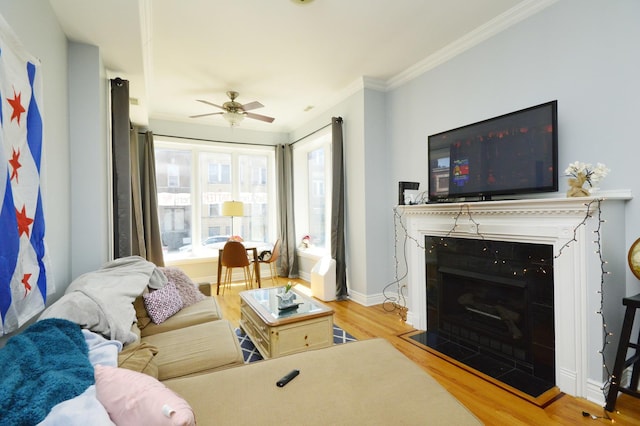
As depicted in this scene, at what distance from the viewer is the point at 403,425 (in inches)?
42.2

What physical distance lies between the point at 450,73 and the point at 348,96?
141 centimetres

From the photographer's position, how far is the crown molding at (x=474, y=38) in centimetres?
249

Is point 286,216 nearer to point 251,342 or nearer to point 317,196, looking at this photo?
point 317,196

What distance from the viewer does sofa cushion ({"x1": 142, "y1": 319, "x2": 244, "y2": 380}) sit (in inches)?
67.4

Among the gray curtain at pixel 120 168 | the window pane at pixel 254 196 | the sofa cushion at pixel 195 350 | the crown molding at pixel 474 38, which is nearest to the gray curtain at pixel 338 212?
the crown molding at pixel 474 38

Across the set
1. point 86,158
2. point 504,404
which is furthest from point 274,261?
point 504,404

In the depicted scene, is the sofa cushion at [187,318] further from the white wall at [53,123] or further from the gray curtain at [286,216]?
the gray curtain at [286,216]

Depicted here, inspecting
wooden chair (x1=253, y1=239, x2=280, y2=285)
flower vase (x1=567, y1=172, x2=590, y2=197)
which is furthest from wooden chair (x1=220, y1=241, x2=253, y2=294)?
flower vase (x1=567, y1=172, x2=590, y2=197)

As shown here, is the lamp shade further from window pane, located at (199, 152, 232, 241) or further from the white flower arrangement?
the white flower arrangement

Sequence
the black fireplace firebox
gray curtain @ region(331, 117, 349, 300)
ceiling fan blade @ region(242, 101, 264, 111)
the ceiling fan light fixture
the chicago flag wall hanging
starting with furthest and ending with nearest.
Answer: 1. gray curtain @ region(331, 117, 349, 300)
2. the ceiling fan light fixture
3. ceiling fan blade @ region(242, 101, 264, 111)
4. the black fireplace firebox
5. the chicago flag wall hanging

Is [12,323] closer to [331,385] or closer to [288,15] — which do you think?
[331,385]

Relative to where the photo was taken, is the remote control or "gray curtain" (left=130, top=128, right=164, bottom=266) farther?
"gray curtain" (left=130, top=128, right=164, bottom=266)

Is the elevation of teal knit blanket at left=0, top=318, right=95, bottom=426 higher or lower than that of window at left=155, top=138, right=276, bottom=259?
lower

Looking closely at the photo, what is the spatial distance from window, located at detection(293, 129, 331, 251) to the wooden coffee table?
233 centimetres
